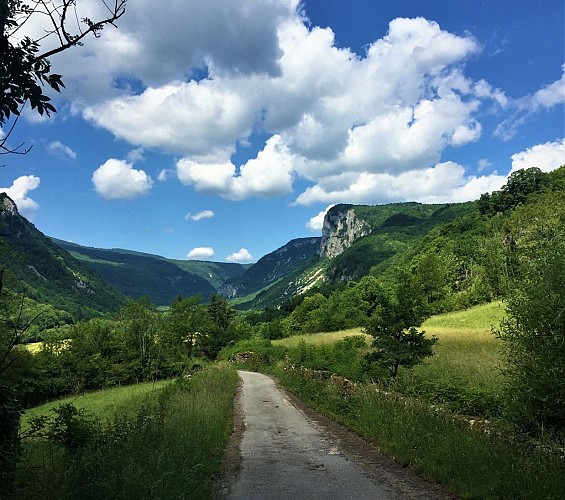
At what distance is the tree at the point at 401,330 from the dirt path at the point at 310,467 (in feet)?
12.5

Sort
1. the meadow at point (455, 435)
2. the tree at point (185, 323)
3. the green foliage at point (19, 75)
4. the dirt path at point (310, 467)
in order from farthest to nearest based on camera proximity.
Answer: the tree at point (185, 323) < the dirt path at point (310, 467) < the meadow at point (455, 435) < the green foliage at point (19, 75)

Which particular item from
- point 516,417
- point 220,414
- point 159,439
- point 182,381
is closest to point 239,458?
point 159,439

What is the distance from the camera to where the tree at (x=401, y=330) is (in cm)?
1709

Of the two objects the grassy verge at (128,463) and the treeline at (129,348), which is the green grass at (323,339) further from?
the grassy verge at (128,463)

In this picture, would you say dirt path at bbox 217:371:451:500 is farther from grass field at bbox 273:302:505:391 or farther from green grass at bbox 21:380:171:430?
green grass at bbox 21:380:171:430

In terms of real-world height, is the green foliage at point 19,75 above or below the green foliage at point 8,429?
above

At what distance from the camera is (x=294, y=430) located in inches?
573

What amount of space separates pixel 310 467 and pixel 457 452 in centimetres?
330

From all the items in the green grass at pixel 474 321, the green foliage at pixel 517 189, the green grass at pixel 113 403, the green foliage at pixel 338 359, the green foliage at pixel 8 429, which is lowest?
the green grass at pixel 113 403

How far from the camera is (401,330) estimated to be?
1739 centimetres

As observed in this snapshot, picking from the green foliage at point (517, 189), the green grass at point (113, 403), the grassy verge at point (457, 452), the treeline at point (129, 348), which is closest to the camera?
the grassy verge at point (457, 452)

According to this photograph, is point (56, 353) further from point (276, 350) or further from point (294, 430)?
point (294, 430)

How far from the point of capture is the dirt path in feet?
25.5

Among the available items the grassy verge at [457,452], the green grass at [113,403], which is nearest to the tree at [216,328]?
the green grass at [113,403]
